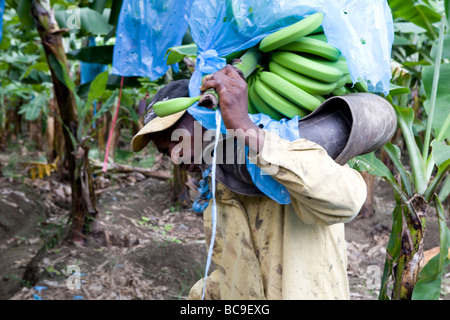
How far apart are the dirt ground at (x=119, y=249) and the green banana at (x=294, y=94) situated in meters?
2.29

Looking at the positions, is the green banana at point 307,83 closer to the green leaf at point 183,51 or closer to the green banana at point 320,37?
the green banana at point 320,37

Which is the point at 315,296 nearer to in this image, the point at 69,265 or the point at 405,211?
the point at 405,211

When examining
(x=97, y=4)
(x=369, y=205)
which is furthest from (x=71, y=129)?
(x=369, y=205)

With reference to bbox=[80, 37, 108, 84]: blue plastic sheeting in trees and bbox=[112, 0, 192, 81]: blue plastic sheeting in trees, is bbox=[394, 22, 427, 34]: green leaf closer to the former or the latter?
bbox=[112, 0, 192, 81]: blue plastic sheeting in trees

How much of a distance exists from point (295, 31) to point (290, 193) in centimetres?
44

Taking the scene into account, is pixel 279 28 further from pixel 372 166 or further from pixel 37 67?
pixel 37 67

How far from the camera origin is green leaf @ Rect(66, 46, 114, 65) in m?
3.68

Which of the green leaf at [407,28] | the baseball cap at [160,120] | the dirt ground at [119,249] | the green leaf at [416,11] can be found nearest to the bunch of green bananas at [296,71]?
the baseball cap at [160,120]

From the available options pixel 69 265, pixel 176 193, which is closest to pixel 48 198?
pixel 176 193

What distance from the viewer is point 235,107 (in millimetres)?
951

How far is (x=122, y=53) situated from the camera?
1.85 m

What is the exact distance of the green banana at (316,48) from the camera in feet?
3.75
